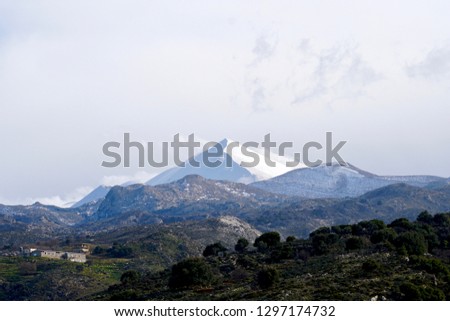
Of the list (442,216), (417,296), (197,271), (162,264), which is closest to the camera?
(417,296)

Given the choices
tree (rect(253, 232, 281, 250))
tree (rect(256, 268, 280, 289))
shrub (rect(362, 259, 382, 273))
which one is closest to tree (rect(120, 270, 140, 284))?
tree (rect(253, 232, 281, 250))

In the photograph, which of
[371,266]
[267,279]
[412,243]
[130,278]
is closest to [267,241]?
[130,278]

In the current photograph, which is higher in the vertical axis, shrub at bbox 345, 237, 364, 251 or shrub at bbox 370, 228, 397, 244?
shrub at bbox 370, 228, 397, 244

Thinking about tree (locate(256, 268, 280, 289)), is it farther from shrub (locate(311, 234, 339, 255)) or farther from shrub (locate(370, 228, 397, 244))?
shrub (locate(370, 228, 397, 244))

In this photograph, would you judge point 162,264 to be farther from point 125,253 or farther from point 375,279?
point 375,279

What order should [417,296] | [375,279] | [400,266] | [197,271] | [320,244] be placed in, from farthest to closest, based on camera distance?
[320,244] → [197,271] → [400,266] → [375,279] → [417,296]

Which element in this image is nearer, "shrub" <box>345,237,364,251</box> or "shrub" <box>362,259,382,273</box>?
"shrub" <box>362,259,382,273</box>

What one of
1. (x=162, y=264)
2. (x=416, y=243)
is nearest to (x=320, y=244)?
(x=416, y=243)

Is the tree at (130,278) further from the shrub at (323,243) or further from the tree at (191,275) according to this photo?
the shrub at (323,243)

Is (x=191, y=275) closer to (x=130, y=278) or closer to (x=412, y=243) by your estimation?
(x=130, y=278)
